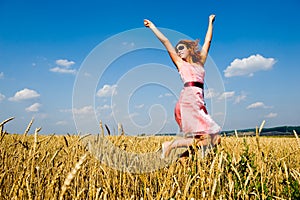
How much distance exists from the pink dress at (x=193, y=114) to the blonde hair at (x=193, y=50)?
491 mm

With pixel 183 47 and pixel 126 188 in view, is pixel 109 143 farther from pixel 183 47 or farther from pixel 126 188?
pixel 183 47

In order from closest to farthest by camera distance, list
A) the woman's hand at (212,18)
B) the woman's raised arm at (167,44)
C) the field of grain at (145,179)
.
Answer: the field of grain at (145,179), the woman's raised arm at (167,44), the woman's hand at (212,18)

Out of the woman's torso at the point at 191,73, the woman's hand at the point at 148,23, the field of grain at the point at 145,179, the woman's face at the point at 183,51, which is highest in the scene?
the woman's hand at the point at 148,23

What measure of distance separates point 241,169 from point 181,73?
212 cm

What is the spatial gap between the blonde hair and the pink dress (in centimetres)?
49

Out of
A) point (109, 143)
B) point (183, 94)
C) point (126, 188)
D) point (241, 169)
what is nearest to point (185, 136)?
point (183, 94)

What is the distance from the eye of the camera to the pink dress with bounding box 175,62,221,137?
4723 mm

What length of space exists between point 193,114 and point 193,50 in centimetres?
110

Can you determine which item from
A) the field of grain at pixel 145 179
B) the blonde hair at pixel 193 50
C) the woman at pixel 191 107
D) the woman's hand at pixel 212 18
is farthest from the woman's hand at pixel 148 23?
the field of grain at pixel 145 179

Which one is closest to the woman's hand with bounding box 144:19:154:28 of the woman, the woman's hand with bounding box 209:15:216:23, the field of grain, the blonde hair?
the woman

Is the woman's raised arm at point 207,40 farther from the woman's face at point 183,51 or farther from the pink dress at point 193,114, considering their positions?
the pink dress at point 193,114

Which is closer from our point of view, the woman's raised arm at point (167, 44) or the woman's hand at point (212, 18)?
the woman's raised arm at point (167, 44)

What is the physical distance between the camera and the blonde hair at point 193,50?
525 centimetres

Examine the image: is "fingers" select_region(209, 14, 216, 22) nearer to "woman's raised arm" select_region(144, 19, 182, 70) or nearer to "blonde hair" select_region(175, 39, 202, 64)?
"blonde hair" select_region(175, 39, 202, 64)
